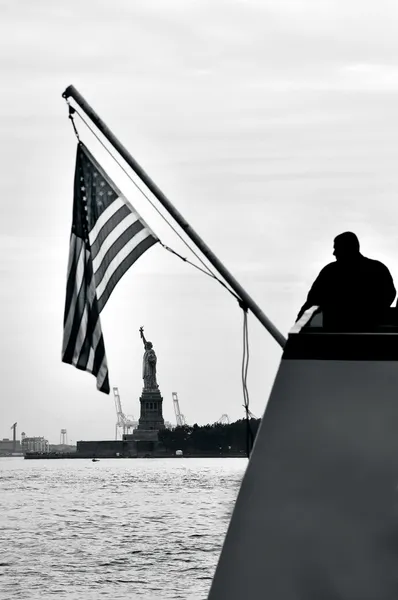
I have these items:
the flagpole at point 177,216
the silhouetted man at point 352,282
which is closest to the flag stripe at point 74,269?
the flagpole at point 177,216

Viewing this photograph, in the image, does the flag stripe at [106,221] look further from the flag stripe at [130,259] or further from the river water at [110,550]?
the river water at [110,550]

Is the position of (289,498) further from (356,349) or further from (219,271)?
(219,271)

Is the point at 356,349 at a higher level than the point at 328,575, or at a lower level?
higher

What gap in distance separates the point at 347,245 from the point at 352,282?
14.6 inches

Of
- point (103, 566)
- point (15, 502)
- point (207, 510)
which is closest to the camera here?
point (103, 566)

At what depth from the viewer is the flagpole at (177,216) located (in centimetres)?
A: 980

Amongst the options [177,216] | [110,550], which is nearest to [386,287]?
[177,216]

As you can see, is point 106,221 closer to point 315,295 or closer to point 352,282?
point 315,295

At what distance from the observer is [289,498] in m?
5.49

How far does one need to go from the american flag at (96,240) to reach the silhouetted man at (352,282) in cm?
325

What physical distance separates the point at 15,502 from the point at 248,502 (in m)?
85.9

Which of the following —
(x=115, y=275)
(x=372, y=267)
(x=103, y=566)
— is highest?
(x=115, y=275)

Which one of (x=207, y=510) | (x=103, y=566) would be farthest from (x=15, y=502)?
(x=103, y=566)

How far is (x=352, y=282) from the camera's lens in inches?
277
